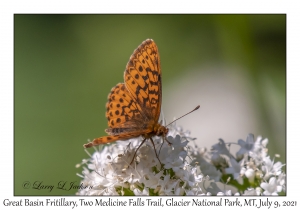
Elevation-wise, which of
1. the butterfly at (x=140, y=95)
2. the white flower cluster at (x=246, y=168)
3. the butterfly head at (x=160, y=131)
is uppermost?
the butterfly at (x=140, y=95)

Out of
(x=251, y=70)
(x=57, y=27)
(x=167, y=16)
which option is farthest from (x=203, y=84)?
(x=57, y=27)

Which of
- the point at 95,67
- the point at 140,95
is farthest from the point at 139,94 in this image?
the point at 95,67

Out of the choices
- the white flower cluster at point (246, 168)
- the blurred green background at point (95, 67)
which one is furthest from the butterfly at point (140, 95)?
the blurred green background at point (95, 67)

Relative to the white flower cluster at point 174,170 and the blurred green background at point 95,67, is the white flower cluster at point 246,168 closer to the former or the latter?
the white flower cluster at point 174,170

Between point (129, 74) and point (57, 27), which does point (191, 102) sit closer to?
point (57, 27)

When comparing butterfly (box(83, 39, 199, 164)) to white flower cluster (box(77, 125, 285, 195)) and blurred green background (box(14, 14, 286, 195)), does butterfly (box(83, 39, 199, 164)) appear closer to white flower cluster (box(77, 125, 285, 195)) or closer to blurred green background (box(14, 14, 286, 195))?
white flower cluster (box(77, 125, 285, 195))

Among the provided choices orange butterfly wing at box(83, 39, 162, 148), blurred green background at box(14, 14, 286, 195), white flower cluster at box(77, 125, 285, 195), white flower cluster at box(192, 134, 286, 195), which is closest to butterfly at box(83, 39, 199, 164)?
orange butterfly wing at box(83, 39, 162, 148)

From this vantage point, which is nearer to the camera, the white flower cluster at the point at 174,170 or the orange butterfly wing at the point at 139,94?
the white flower cluster at the point at 174,170
